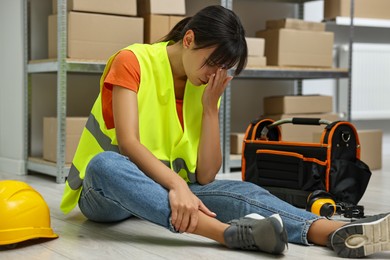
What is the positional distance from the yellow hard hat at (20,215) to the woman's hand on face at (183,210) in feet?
1.18

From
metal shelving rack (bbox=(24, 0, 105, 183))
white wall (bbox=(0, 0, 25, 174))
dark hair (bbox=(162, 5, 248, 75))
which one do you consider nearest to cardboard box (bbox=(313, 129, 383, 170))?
metal shelving rack (bbox=(24, 0, 105, 183))

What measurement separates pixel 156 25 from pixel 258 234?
1755 millimetres

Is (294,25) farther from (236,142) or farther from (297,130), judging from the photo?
(236,142)

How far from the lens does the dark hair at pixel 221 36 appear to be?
1.60 meters

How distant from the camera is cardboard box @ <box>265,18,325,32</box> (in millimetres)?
3467

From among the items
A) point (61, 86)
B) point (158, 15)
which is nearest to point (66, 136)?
point (61, 86)

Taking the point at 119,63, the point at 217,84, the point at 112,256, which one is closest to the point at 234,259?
the point at 112,256

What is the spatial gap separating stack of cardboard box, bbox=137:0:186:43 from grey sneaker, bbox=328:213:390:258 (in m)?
1.76

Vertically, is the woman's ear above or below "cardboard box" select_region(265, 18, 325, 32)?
below

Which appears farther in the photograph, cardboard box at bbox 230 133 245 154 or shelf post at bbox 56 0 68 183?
cardboard box at bbox 230 133 245 154

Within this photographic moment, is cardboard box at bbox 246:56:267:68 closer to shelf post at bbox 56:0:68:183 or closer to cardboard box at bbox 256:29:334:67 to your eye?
cardboard box at bbox 256:29:334:67

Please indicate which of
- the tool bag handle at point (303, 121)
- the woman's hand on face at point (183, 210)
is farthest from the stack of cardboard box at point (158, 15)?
the woman's hand on face at point (183, 210)

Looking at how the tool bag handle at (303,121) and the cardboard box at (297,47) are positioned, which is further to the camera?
the cardboard box at (297,47)

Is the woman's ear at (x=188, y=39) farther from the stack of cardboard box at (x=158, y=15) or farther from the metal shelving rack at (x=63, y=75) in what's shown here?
the stack of cardboard box at (x=158, y=15)
